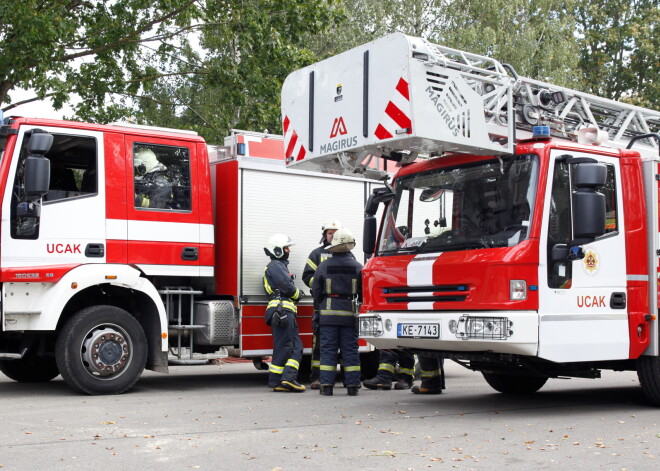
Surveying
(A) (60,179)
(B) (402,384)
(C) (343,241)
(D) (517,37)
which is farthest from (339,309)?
(D) (517,37)

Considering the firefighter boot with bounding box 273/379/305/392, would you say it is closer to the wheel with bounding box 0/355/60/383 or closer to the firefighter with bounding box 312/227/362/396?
the firefighter with bounding box 312/227/362/396

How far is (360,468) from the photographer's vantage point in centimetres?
564

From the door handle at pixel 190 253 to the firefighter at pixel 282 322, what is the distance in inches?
33.5

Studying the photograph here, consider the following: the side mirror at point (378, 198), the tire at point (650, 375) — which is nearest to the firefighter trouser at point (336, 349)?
the side mirror at point (378, 198)

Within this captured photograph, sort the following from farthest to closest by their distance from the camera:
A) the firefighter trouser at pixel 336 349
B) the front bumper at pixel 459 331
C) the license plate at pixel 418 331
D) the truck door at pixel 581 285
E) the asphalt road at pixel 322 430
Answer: the firefighter trouser at pixel 336 349 → the license plate at pixel 418 331 → the truck door at pixel 581 285 → the front bumper at pixel 459 331 → the asphalt road at pixel 322 430

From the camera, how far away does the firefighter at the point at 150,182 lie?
1008 cm

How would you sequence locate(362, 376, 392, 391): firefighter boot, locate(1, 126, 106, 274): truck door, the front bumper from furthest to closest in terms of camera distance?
locate(362, 376, 392, 391): firefighter boot < locate(1, 126, 106, 274): truck door < the front bumper

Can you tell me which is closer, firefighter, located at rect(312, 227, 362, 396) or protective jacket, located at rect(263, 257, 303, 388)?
firefighter, located at rect(312, 227, 362, 396)

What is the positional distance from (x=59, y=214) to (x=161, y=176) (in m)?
1.34

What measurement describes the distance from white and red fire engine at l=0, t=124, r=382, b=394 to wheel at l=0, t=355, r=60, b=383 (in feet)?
0.05

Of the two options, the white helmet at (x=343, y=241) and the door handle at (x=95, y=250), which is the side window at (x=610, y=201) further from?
the door handle at (x=95, y=250)

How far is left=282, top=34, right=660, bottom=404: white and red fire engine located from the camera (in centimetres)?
760

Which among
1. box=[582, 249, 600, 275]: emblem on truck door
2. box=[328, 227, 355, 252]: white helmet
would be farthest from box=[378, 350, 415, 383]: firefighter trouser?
box=[582, 249, 600, 275]: emblem on truck door

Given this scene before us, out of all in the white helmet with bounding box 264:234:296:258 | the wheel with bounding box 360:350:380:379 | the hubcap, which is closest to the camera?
the hubcap
